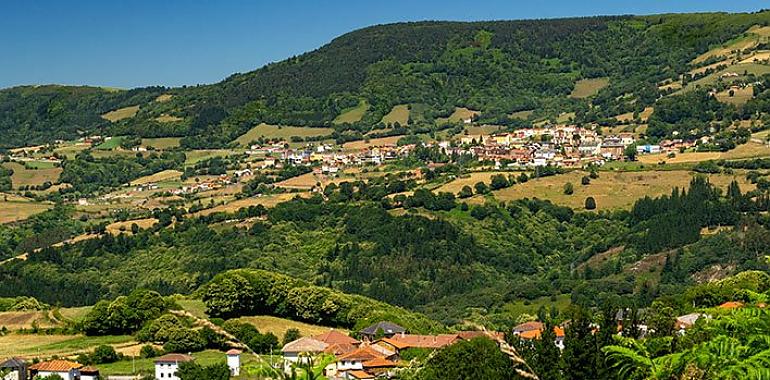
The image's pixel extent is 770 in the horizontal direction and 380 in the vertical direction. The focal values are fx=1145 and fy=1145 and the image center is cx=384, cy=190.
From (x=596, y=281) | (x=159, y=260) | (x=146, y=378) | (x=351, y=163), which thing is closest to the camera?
(x=146, y=378)

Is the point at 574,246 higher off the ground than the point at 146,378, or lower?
lower

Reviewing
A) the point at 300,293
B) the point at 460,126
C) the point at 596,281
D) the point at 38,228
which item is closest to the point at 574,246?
the point at 596,281

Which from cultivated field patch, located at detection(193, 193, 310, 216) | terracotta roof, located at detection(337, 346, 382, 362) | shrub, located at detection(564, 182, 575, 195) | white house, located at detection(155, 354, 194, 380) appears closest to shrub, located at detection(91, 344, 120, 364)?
white house, located at detection(155, 354, 194, 380)

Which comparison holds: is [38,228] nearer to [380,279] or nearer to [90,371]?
[380,279]

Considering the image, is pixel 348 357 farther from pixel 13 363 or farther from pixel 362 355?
pixel 13 363

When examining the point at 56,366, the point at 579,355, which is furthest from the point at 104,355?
the point at 579,355

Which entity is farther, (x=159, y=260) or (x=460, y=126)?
(x=460, y=126)

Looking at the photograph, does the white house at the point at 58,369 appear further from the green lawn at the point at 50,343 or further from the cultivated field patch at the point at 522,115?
the cultivated field patch at the point at 522,115
